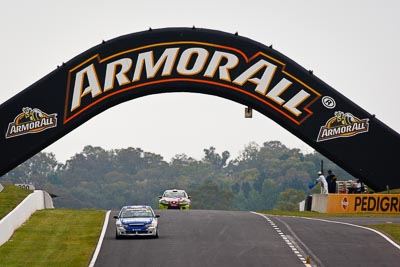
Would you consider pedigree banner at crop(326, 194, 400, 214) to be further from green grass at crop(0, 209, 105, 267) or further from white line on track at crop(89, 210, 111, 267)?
green grass at crop(0, 209, 105, 267)

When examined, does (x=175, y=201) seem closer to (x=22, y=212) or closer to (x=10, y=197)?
(x=10, y=197)

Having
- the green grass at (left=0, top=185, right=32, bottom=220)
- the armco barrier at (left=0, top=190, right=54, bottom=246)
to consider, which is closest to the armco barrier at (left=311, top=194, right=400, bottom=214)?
the armco barrier at (left=0, top=190, right=54, bottom=246)

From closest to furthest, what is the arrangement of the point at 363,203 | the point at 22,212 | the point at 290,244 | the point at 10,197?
the point at 290,244 → the point at 22,212 → the point at 363,203 → the point at 10,197

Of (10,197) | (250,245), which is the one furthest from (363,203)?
(10,197)

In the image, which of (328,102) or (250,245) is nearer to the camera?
(250,245)

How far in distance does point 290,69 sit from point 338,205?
8.20 metres

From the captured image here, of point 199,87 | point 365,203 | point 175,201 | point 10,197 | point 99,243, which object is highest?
point 199,87

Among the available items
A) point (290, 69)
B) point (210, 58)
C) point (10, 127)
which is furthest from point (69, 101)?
point (290, 69)

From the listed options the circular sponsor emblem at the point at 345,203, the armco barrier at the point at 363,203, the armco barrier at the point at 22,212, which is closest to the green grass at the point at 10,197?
the armco barrier at the point at 22,212

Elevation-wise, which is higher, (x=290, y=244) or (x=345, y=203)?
(x=345, y=203)

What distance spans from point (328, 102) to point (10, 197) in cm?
1794

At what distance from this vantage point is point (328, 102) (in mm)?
59219

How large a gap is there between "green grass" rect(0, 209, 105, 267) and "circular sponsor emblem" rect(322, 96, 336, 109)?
13.9 meters

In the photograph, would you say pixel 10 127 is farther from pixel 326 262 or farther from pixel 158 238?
pixel 326 262
